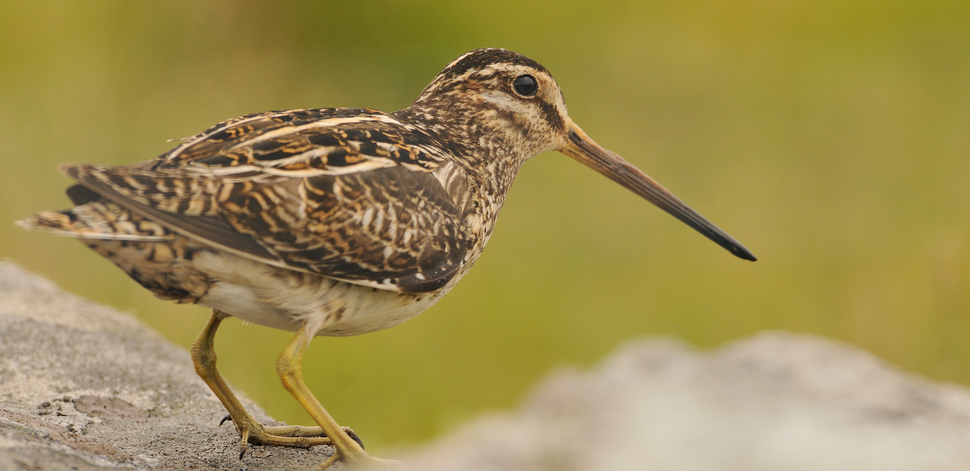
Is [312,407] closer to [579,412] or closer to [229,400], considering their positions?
[229,400]

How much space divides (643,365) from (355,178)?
4.70ft

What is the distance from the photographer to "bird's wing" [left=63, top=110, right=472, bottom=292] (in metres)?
3.34

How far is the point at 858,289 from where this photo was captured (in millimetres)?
7305

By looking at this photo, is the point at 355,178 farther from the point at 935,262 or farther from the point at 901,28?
the point at 901,28

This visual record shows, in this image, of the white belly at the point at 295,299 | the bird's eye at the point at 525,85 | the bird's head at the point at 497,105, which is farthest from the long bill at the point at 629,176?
the white belly at the point at 295,299

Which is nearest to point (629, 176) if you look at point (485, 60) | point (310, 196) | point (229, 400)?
point (485, 60)

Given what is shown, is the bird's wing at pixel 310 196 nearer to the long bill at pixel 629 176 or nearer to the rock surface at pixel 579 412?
the rock surface at pixel 579 412

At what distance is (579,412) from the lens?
114 inches

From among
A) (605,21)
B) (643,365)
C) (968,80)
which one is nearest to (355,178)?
(643,365)

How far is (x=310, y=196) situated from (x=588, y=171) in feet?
19.2

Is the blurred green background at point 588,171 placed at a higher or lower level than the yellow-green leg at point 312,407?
higher

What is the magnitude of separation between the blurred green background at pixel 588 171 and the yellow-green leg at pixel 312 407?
2221 mm

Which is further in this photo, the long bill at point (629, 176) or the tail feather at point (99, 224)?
the long bill at point (629, 176)

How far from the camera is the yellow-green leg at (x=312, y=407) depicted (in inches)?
141
